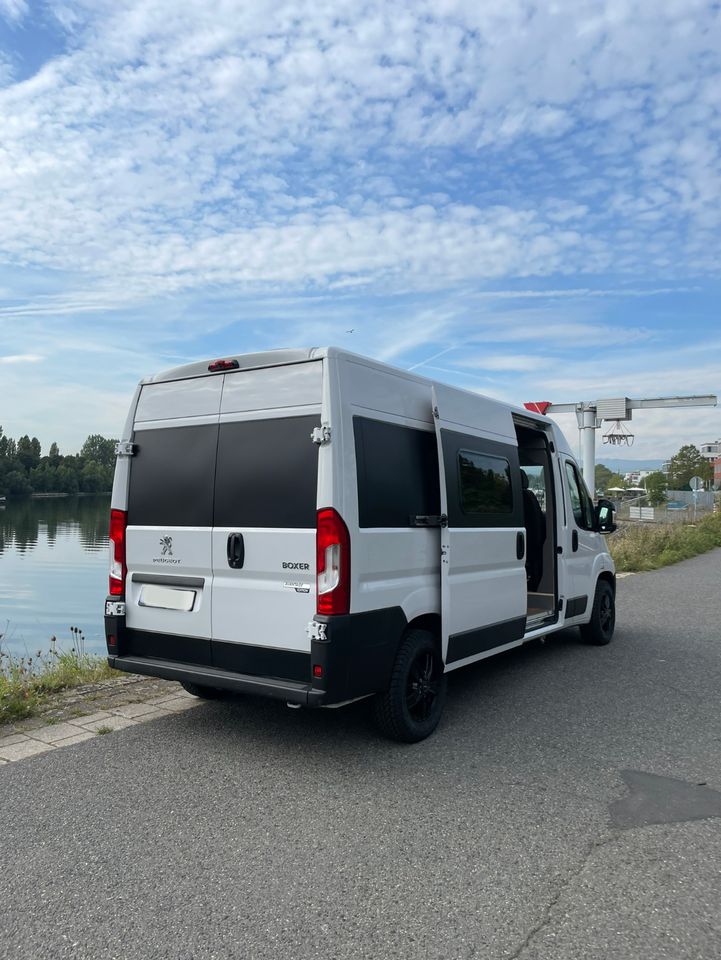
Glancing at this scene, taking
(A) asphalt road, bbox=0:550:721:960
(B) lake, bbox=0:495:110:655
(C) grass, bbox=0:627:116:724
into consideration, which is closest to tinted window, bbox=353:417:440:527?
(A) asphalt road, bbox=0:550:721:960

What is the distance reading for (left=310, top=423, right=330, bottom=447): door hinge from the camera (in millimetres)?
4367

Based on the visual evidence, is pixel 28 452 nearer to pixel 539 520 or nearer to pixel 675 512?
pixel 675 512

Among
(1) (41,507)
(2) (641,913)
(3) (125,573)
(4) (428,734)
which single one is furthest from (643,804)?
(1) (41,507)

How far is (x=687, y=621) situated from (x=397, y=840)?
7.94 meters

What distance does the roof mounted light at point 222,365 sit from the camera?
195 inches

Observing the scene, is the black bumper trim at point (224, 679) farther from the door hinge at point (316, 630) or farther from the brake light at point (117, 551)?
the brake light at point (117, 551)

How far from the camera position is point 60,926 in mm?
2779

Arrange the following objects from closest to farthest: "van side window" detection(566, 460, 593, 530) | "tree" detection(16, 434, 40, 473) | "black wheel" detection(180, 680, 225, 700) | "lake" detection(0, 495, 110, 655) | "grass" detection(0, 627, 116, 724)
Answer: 1. "grass" detection(0, 627, 116, 724)
2. "black wheel" detection(180, 680, 225, 700)
3. "van side window" detection(566, 460, 593, 530)
4. "lake" detection(0, 495, 110, 655)
5. "tree" detection(16, 434, 40, 473)

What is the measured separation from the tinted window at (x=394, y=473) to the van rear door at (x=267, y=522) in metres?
0.31

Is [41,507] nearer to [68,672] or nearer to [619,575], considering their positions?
[619,575]

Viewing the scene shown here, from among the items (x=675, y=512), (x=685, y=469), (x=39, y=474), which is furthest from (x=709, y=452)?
(x=39, y=474)

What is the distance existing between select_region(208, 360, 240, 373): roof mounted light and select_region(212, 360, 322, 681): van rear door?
0.11 m

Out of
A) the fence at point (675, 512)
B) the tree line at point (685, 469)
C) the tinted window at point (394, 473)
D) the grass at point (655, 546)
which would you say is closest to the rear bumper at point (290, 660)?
the tinted window at point (394, 473)

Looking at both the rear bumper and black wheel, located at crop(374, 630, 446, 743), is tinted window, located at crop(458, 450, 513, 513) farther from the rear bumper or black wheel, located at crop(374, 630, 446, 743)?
the rear bumper
